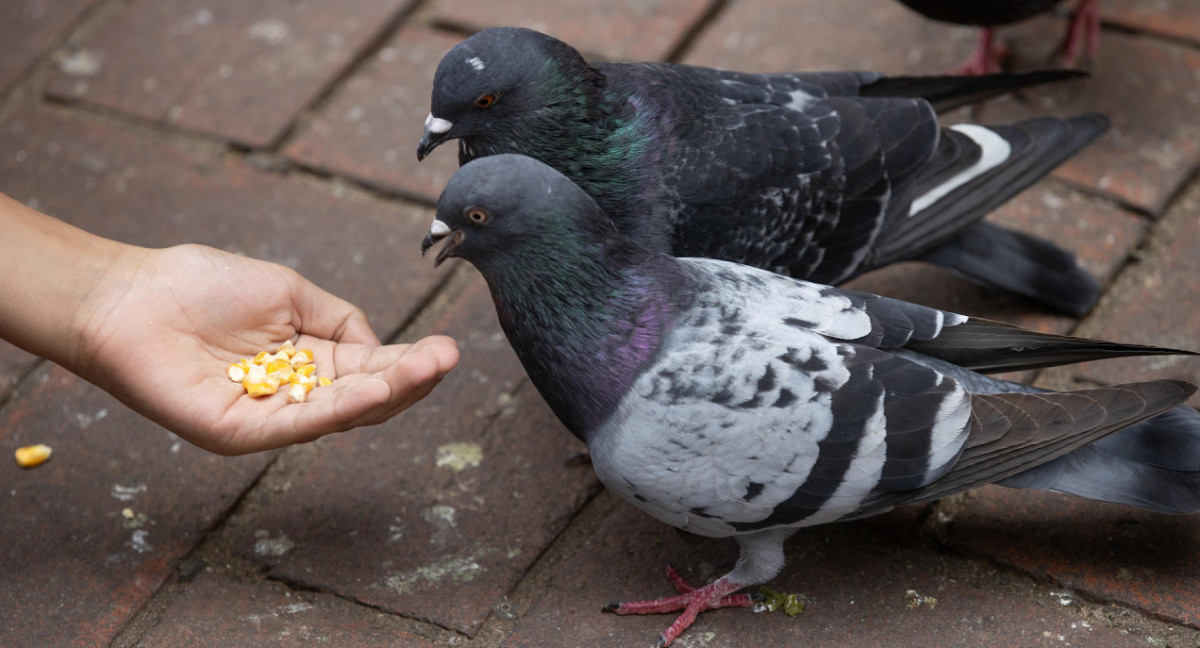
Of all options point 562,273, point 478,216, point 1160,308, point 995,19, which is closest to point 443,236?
point 478,216

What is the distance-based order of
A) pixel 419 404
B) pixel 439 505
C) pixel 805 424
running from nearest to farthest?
pixel 805 424, pixel 439 505, pixel 419 404

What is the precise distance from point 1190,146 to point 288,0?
10.9 feet

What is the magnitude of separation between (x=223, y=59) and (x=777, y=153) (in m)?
2.36

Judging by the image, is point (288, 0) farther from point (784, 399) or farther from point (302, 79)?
point (784, 399)

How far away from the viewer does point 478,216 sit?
8.07 ft

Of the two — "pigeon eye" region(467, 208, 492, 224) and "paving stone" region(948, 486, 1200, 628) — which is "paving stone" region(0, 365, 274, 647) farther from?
"paving stone" region(948, 486, 1200, 628)

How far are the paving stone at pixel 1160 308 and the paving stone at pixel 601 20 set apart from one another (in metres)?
1.77

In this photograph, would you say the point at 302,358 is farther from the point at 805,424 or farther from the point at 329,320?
the point at 805,424

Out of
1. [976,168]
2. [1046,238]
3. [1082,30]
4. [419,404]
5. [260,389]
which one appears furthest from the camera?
[1082,30]

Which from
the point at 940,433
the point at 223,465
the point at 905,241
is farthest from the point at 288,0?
the point at 940,433

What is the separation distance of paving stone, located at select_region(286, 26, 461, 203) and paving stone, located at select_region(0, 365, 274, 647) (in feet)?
3.71

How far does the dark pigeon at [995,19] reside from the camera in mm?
3807

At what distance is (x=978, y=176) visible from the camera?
3199mm

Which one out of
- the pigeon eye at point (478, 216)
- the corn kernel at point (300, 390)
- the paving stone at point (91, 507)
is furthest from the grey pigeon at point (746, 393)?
the paving stone at point (91, 507)
